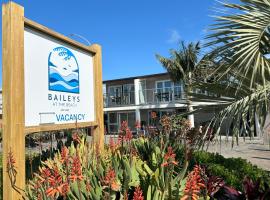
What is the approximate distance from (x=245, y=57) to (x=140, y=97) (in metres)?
25.9

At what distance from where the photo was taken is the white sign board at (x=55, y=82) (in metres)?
4.84

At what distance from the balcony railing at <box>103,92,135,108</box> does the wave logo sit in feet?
81.2

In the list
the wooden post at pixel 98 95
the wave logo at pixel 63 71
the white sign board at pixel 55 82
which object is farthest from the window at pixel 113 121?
the wave logo at pixel 63 71

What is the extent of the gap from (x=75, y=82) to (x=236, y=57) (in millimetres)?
2907

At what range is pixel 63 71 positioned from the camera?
5.81 m

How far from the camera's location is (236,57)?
16.3ft

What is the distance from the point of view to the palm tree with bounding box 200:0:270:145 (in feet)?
16.0

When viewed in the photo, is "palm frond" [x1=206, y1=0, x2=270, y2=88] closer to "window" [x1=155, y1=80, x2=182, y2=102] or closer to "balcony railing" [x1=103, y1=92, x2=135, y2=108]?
"window" [x1=155, y1=80, x2=182, y2=102]

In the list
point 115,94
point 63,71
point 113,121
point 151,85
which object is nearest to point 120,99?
point 115,94

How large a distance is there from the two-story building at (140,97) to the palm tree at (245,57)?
22.5 metres

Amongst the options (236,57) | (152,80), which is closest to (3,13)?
(236,57)

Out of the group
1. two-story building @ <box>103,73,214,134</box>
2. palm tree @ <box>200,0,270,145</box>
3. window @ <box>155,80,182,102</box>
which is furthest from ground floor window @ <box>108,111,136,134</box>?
palm tree @ <box>200,0,270,145</box>

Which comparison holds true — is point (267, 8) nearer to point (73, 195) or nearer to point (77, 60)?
point (77, 60)

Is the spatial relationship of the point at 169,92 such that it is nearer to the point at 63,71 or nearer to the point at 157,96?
the point at 157,96
